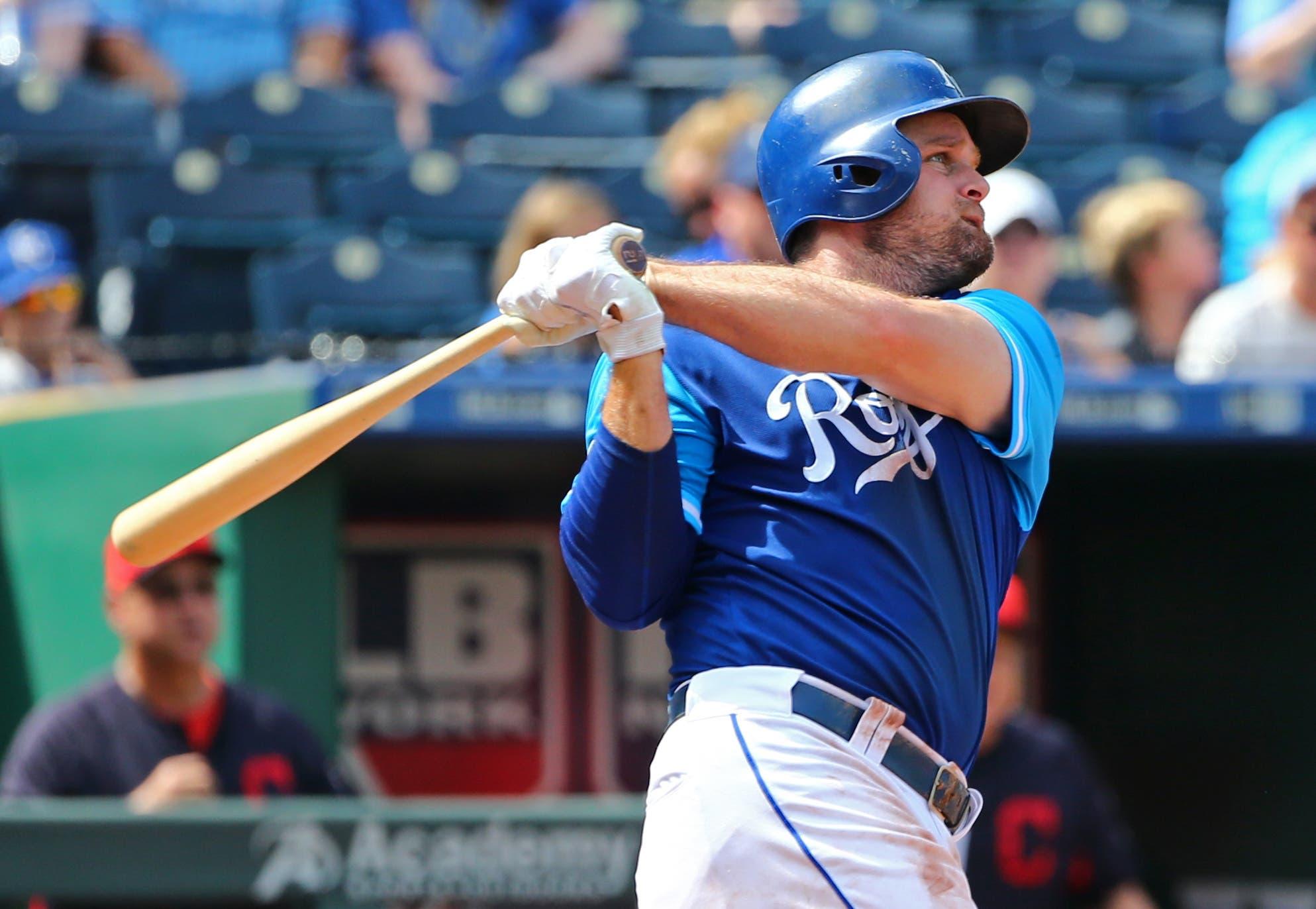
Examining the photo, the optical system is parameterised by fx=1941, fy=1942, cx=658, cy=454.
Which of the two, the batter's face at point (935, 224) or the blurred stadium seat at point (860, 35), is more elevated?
the blurred stadium seat at point (860, 35)

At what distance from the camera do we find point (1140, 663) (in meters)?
5.27

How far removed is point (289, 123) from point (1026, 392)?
15.7 ft

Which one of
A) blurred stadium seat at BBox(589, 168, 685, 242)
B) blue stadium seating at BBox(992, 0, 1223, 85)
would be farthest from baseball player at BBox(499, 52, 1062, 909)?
blue stadium seating at BBox(992, 0, 1223, 85)

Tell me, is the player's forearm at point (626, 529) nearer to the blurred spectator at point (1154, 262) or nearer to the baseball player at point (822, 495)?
the baseball player at point (822, 495)

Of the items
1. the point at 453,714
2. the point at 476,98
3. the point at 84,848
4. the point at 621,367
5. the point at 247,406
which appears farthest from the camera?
the point at 476,98

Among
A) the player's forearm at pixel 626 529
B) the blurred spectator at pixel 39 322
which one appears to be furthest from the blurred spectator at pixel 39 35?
the player's forearm at pixel 626 529

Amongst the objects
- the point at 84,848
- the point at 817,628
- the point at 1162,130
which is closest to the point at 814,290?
the point at 817,628

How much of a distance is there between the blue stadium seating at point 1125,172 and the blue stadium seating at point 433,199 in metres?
1.90

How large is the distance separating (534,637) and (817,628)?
286 centimetres

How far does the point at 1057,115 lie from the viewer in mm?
7273

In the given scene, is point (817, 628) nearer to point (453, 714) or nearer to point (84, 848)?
point (84, 848)

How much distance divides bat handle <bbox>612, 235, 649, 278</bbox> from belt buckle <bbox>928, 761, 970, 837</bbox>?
678 mm

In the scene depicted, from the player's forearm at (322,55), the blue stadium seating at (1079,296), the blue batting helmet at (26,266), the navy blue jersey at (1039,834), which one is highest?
the player's forearm at (322,55)

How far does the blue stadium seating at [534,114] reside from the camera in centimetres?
684
